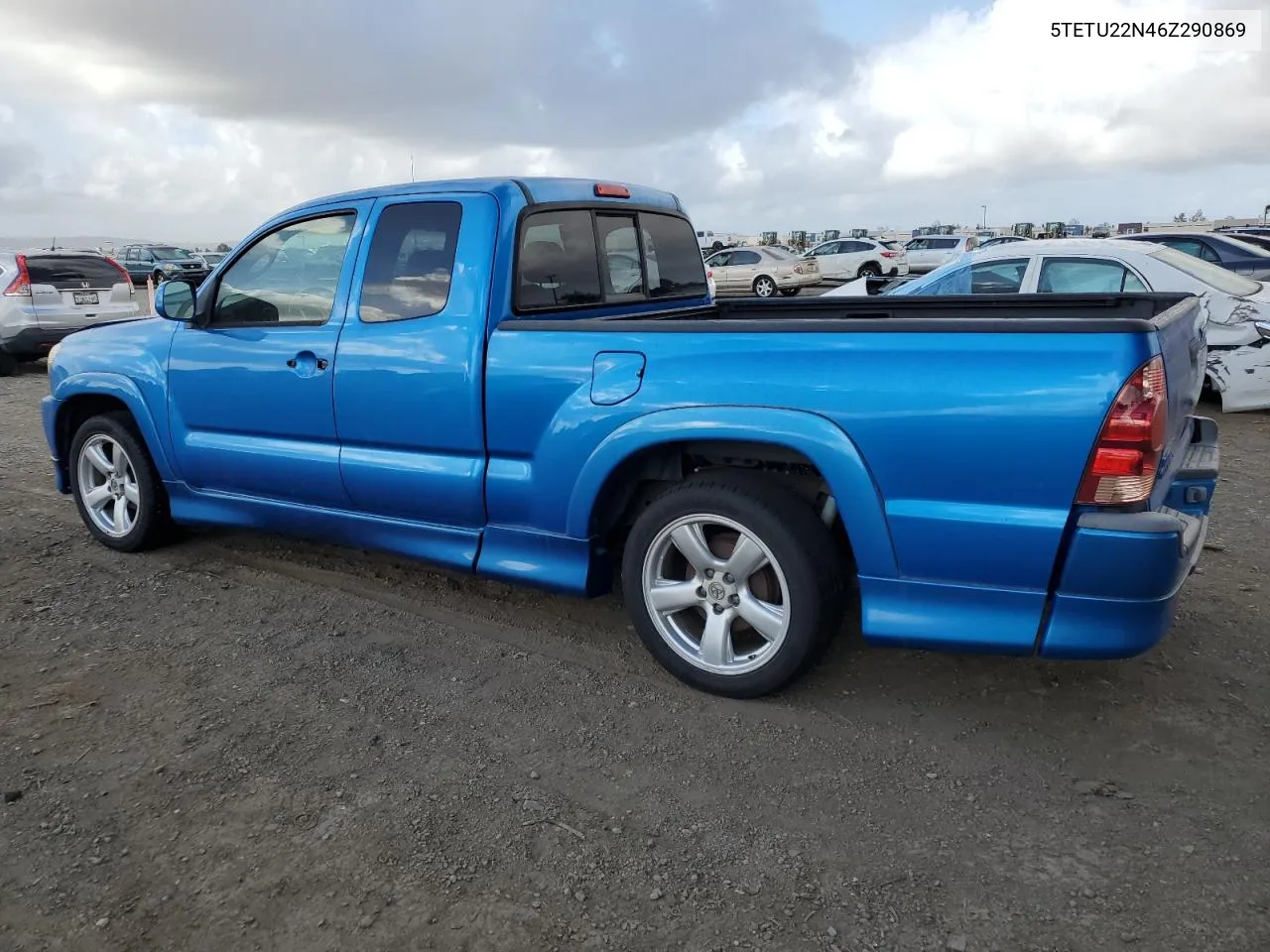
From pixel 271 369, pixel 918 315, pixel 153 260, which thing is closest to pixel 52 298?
pixel 271 369

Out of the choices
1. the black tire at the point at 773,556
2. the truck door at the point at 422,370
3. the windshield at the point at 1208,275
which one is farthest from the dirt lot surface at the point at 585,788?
the windshield at the point at 1208,275

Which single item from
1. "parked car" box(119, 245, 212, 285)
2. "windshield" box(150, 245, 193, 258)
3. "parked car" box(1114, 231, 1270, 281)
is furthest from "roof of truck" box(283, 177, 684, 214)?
"windshield" box(150, 245, 193, 258)

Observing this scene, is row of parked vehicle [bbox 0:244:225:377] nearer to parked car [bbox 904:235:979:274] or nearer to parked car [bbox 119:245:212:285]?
parked car [bbox 904:235:979:274]

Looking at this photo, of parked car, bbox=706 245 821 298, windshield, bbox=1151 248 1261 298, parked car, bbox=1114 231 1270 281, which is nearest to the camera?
windshield, bbox=1151 248 1261 298

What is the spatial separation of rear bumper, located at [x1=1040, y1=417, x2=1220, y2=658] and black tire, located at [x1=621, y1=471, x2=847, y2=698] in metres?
0.71

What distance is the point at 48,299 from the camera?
12.8m

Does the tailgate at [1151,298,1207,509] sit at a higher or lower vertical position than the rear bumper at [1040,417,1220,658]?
higher

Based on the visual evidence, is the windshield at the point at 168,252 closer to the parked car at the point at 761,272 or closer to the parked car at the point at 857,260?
the parked car at the point at 761,272

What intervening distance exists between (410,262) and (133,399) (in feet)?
6.34

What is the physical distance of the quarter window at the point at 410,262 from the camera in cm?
379

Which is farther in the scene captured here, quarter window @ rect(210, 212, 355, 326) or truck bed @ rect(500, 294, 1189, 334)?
quarter window @ rect(210, 212, 355, 326)

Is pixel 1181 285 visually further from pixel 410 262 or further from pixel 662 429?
pixel 410 262

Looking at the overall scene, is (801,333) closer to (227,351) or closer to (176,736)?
(176,736)

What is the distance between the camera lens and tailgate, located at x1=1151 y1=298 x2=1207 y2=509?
9.21 ft
